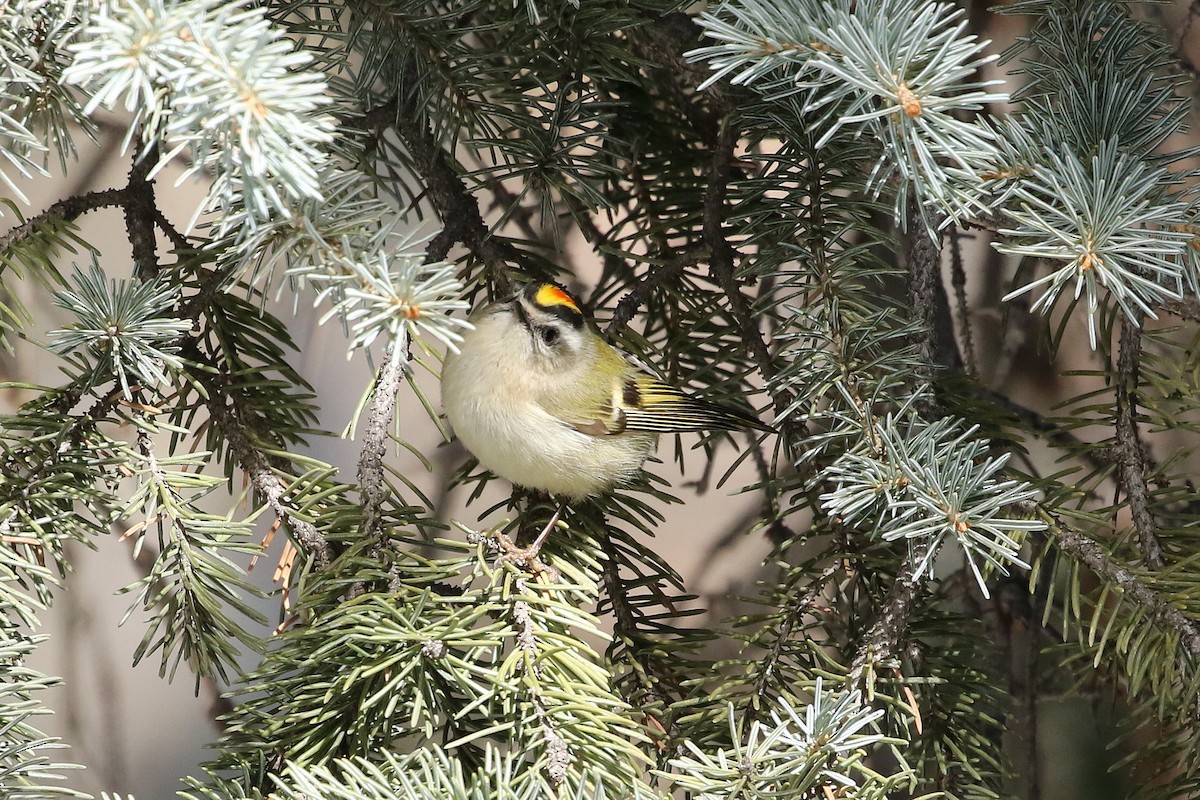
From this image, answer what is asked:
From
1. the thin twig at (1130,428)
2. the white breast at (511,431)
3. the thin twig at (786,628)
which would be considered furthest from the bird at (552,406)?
the thin twig at (1130,428)

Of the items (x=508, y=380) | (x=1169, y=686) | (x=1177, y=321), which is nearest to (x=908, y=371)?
(x=1169, y=686)

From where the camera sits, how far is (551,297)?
2.50 feet

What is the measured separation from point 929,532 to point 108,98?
0.44 metres

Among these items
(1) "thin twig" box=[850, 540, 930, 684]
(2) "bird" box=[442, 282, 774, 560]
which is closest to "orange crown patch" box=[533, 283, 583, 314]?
(2) "bird" box=[442, 282, 774, 560]

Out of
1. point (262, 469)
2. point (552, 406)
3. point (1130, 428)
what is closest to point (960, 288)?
point (1130, 428)

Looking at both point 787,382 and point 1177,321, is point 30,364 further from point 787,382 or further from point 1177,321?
point 1177,321

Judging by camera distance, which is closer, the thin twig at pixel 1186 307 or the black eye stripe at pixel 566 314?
the thin twig at pixel 1186 307

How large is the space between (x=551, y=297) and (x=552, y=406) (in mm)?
127

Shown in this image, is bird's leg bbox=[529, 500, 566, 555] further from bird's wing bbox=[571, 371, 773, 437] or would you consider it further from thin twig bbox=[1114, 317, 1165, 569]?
thin twig bbox=[1114, 317, 1165, 569]

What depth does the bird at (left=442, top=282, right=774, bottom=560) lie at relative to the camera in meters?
0.75

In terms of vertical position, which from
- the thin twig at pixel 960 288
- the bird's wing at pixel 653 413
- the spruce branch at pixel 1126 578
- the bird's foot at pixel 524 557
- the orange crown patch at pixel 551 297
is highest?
the thin twig at pixel 960 288

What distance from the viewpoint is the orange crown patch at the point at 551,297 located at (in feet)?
2.46

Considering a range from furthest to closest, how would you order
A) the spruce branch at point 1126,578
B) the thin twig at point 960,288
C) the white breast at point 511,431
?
the thin twig at point 960,288, the white breast at point 511,431, the spruce branch at point 1126,578

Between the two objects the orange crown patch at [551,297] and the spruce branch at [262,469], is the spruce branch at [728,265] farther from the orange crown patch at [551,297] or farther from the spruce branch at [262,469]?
the spruce branch at [262,469]
